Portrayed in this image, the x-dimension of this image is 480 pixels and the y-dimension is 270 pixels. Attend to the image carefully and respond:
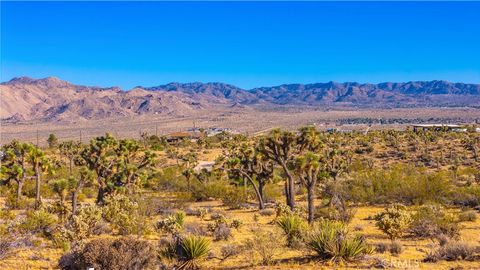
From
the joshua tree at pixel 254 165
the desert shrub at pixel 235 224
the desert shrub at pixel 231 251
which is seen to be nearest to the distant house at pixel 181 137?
the joshua tree at pixel 254 165

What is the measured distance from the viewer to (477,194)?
2588cm

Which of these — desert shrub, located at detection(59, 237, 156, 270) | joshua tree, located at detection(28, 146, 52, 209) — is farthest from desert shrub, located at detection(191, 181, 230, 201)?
desert shrub, located at detection(59, 237, 156, 270)

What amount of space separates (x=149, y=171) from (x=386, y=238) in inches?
912

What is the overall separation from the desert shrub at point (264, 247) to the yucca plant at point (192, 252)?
1432 mm

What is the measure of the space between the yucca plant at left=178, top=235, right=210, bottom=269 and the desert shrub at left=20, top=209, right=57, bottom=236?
6.75 metres

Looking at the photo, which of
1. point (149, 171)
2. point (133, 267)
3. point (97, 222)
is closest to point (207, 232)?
point (97, 222)

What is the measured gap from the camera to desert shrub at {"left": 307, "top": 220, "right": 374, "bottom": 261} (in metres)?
13.2

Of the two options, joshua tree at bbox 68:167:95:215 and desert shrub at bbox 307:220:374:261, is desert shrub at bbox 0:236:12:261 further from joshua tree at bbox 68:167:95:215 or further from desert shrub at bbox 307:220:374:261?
joshua tree at bbox 68:167:95:215

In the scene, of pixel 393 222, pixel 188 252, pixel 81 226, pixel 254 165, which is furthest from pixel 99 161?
pixel 393 222

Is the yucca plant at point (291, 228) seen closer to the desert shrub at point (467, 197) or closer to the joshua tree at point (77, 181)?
the joshua tree at point (77, 181)

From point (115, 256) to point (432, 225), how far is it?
12.3 m

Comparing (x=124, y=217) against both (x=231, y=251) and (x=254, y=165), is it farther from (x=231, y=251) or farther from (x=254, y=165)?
(x=254, y=165)

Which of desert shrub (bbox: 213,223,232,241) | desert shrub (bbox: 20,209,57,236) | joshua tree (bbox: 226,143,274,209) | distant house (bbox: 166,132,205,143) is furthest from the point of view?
distant house (bbox: 166,132,205,143)

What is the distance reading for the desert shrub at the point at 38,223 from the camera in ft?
55.3
